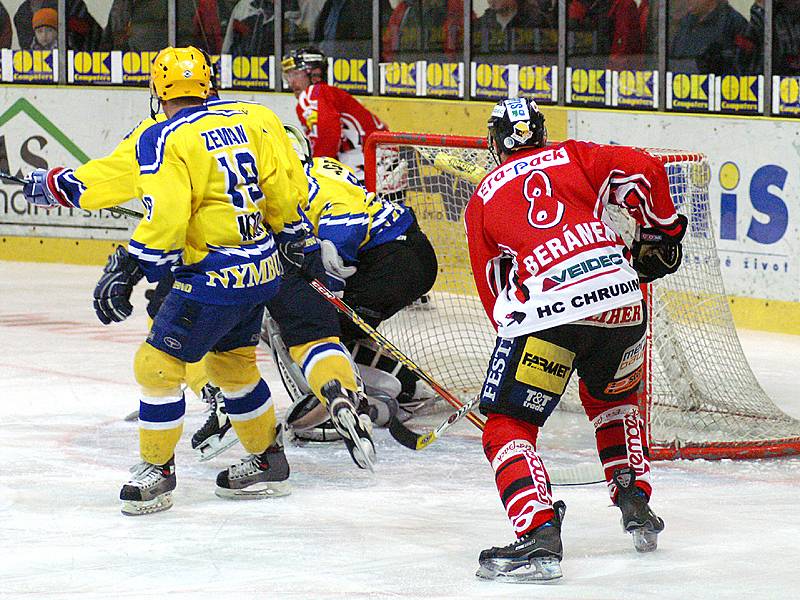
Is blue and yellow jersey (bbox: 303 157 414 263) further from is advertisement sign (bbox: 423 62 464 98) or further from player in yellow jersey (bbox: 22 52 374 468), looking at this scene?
is advertisement sign (bbox: 423 62 464 98)

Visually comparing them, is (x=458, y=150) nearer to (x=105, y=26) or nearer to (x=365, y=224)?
(x=365, y=224)

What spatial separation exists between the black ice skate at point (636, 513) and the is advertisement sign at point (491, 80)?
16.8 ft

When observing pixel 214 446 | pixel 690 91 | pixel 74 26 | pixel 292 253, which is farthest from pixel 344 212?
pixel 74 26

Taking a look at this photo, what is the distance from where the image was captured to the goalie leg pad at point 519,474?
11.4 ft

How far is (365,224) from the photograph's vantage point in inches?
204

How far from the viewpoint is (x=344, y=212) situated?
5125 millimetres

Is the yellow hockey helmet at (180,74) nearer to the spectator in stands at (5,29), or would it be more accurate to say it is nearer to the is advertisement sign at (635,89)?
the is advertisement sign at (635,89)

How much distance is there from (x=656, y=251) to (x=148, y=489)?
148 cm

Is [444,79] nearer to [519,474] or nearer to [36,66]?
[36,66]

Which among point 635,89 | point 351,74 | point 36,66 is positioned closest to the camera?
point 635,89

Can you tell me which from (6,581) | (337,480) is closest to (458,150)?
(337,480)

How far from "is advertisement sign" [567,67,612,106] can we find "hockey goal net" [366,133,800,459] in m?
2.07

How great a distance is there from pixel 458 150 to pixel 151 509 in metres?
2.07

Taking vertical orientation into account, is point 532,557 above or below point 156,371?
below
